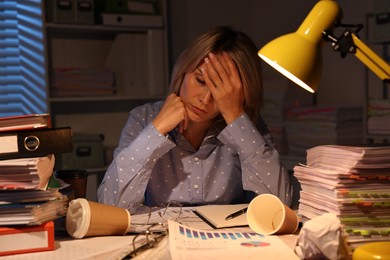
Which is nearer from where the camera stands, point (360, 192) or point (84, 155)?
point (360, 192)

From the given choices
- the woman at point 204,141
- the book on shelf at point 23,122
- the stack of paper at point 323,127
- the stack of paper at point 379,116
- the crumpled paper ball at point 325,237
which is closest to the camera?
the crumpled paper ball at point 325,237

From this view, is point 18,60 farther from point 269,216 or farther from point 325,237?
point 325,237

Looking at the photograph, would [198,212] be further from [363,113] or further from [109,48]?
[109,48]

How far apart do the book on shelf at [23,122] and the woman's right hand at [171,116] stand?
0.49 m

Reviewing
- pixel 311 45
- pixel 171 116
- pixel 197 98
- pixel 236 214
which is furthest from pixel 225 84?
pixel 311 45

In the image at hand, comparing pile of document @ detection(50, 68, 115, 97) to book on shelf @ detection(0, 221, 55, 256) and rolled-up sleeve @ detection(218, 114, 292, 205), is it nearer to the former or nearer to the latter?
rolled-up sleeve @ detection(218, 114, 292, 205)

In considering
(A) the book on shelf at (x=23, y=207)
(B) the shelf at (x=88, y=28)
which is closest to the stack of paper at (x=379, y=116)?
(B) the shelf at (x=88, y=28)

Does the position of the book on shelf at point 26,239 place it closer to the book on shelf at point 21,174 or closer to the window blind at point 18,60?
the book on shelf at point 21,174

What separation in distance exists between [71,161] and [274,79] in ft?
4.34

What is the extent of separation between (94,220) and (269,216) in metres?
0.40

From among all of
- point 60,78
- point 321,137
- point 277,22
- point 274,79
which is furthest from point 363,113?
point 60,78

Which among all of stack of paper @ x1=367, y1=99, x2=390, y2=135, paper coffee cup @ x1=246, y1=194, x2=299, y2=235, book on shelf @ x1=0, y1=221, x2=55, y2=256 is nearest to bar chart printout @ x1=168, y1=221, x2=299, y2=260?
paper coffee cup @ x1=246, y1=194, x2=299, y2=235

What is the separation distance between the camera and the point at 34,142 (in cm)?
123

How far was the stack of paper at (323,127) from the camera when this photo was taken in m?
3.13
